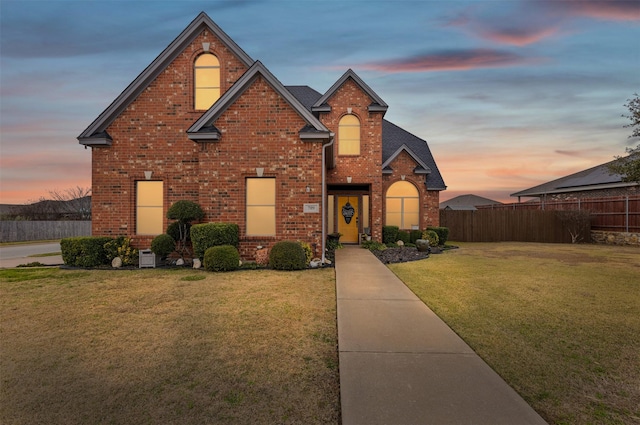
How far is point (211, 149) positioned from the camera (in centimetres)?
1182

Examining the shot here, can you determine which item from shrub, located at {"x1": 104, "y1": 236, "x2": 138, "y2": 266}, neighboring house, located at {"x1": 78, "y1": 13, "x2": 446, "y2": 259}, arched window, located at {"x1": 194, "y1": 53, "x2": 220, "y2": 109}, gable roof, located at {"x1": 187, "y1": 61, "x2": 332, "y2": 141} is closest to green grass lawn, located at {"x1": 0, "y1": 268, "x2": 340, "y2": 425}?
shrub, located at {"x1": 104, "y1": 236, "x2": 138, "y2": 266}

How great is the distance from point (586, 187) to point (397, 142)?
18.1 metres

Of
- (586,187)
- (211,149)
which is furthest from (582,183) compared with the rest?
(211,149)

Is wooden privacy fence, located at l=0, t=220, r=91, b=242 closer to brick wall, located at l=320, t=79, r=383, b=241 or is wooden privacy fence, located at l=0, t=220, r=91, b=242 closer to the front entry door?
the front entry door

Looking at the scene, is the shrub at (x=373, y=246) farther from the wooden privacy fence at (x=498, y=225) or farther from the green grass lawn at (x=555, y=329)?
the wooden privacy fence at (x=498, y=225)

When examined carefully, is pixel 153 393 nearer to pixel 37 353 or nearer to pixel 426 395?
pixel 37 353

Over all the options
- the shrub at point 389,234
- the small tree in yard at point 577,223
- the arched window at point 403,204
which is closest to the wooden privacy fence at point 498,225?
the small tree in yard at point 577,223

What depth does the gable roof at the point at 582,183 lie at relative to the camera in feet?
86.8

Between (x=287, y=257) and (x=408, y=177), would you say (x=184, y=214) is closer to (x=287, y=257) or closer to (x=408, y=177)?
(x=287, y=257)

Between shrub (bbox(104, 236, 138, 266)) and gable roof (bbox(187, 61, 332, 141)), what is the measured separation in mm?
4469

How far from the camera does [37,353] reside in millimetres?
4672

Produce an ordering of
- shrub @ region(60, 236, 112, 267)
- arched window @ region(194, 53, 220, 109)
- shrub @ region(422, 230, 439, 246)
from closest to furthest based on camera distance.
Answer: shrub @ region(60, 236, 112, 267) → arched window @ region(194, 53, 220, 109) → shrub @ region(422, 230, 439, 246)

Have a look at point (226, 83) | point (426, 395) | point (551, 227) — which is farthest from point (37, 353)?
point (551, 227)

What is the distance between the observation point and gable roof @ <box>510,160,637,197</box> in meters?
26.5
